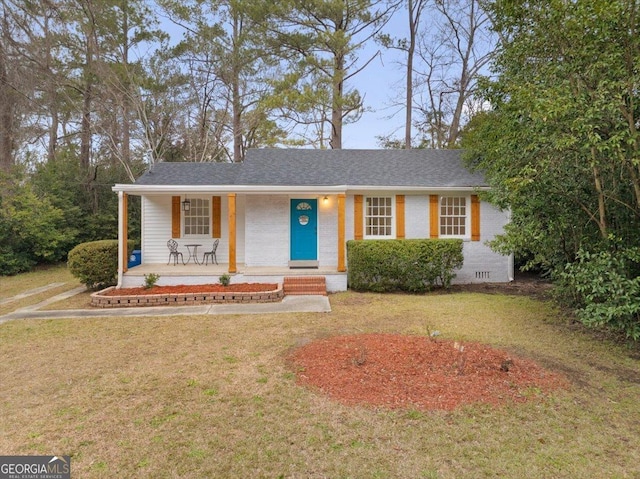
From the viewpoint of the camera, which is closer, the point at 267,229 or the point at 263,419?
the point at 263,419

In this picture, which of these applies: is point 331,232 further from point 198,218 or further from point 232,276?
point 198,218

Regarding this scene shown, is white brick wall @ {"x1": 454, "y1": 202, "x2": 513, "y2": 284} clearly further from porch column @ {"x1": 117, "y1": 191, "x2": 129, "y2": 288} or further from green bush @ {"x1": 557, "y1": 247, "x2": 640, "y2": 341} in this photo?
porch column @ {"x1": 117, "y1": 191, "x2": 129, "y2": 288}

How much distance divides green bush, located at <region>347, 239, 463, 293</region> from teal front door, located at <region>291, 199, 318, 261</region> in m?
1.65

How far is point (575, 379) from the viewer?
4090 mm

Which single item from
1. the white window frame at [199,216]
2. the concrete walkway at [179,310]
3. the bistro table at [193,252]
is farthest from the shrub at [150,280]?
the white window frame at [199,216]

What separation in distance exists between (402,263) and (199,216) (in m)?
6.66

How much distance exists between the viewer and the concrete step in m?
8.98

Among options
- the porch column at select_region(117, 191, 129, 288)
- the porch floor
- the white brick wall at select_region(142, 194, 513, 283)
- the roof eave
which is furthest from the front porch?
the roof eave

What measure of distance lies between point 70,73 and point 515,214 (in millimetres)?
20876

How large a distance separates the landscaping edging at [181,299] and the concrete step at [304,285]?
0.69m

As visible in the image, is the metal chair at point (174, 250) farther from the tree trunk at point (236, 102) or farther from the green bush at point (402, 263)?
the tree trunk at point (236, 102)

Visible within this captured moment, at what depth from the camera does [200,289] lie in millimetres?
8703

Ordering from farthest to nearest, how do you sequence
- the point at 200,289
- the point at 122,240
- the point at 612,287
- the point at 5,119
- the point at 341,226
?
1. the point at 5,119
2. the point at 341,226
3. the point at 122,240
4. the point at 200,289
5. the point at 612,287

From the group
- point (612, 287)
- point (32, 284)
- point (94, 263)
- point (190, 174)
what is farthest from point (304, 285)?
point (32, 284)
